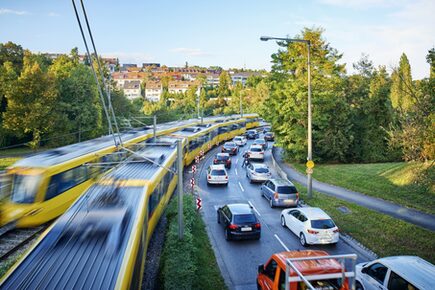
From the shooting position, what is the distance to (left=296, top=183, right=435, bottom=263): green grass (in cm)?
1302

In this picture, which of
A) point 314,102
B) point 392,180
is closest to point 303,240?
point 392,180

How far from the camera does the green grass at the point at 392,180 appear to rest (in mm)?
16209

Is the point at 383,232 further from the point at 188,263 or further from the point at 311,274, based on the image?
the point at 188,263

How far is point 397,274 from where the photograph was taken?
8.66m

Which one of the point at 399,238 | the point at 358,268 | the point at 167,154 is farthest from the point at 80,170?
the point at 399,238

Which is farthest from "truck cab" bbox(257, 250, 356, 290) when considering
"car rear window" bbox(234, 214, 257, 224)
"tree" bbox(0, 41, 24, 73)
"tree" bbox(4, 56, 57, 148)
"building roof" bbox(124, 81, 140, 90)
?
"building roof" bbox(124, 81, 140, 90)

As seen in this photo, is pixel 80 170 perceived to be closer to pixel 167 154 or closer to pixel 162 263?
pixel 167 154

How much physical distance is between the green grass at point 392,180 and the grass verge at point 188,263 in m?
9.03

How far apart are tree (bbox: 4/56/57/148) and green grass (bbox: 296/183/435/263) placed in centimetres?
3091

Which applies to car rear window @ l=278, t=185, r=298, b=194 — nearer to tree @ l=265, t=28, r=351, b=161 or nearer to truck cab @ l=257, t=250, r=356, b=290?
truck cab @ l=257, t=250, r=356, b=290

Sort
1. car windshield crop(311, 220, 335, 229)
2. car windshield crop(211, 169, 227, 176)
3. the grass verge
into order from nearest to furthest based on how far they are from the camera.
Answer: the grass verge
car windshield crop(311, 220, 335, 229)
car windshield crop(211, 169, 227, 176)

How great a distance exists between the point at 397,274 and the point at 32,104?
124ft

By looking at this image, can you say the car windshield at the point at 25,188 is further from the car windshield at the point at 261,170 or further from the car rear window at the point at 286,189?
the car windshield at the point at 261,170

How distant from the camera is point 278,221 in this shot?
1761 centimetres
